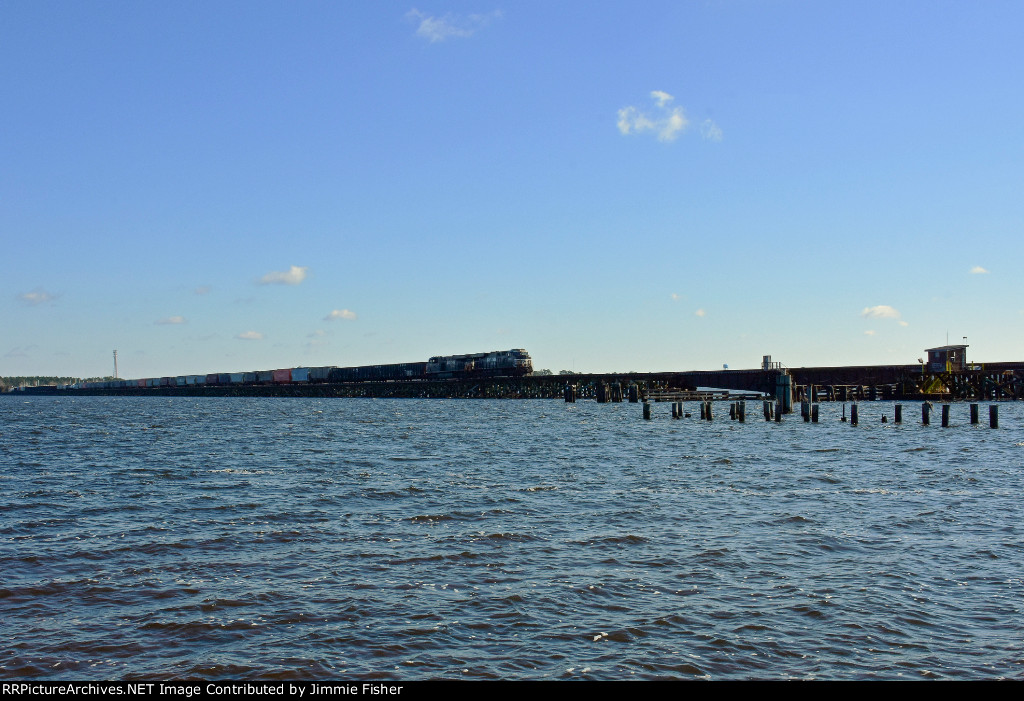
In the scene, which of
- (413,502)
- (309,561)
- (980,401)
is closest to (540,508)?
(413,502)

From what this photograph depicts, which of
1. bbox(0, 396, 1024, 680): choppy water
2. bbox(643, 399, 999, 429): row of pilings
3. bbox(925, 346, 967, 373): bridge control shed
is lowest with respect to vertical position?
bbox(0, 396, 1024, 680): choppy water

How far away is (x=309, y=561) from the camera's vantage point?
14289mm

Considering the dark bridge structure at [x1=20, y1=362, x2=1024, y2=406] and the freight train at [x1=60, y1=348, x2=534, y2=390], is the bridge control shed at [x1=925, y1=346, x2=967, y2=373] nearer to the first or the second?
the dark bridge structure at [x1=20, y1=362, x2=1024, y2=406]

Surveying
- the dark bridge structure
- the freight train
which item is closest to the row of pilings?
the dark bridge structure

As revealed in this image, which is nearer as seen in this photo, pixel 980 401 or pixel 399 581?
pixel 399 581

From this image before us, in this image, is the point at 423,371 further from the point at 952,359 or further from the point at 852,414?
the point at 852,414

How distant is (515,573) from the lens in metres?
13.3

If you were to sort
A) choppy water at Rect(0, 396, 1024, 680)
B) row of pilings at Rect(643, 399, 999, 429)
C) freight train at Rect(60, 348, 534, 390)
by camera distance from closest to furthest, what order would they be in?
choppy water at Rect(0, 396, 1024, 680) → row of pilings at Rect(643, 399, 999, 429) → freight train at Rect(60, 348, 534, 390)

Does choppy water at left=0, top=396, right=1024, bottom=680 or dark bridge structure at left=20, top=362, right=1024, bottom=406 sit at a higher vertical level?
dark bridge structure at left=20, top=362, right=1024, bottom=406

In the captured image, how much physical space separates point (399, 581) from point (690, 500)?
1037 cm

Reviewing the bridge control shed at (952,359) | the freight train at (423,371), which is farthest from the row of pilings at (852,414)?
the freight train at (423,371)

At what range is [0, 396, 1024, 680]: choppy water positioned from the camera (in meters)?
9.53

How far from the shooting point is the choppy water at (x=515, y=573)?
31.3ft
